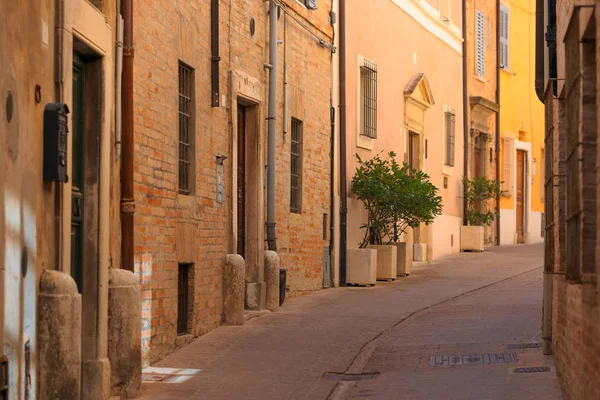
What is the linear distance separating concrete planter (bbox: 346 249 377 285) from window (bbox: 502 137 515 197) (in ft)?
42.3

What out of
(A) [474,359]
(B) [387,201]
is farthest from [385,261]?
(A) [474,359]

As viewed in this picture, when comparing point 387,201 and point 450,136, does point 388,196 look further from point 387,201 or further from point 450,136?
point 450,136

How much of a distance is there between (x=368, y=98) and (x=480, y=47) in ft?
32.2

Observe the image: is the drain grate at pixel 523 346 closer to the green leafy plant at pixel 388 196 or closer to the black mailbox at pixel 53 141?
the black mailbox at pixel 53 141

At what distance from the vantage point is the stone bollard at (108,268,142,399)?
9.87 m

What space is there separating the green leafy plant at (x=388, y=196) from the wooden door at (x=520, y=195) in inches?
513

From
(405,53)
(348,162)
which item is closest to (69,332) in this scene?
(348,162)

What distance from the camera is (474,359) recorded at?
39.4 feet

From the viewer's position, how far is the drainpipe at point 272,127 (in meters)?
16.3

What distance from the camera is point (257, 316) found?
15.4 m

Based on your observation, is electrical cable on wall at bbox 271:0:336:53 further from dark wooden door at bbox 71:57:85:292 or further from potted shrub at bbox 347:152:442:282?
dark wooden door at bbox 71:57:85:292

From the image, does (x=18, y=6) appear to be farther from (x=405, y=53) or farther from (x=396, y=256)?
(x=405, y=53)

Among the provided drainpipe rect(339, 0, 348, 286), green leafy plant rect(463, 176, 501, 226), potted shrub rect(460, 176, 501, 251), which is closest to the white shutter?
potted shrub rect(460, 176, 501, 251)

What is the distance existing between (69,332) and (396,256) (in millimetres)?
13479
